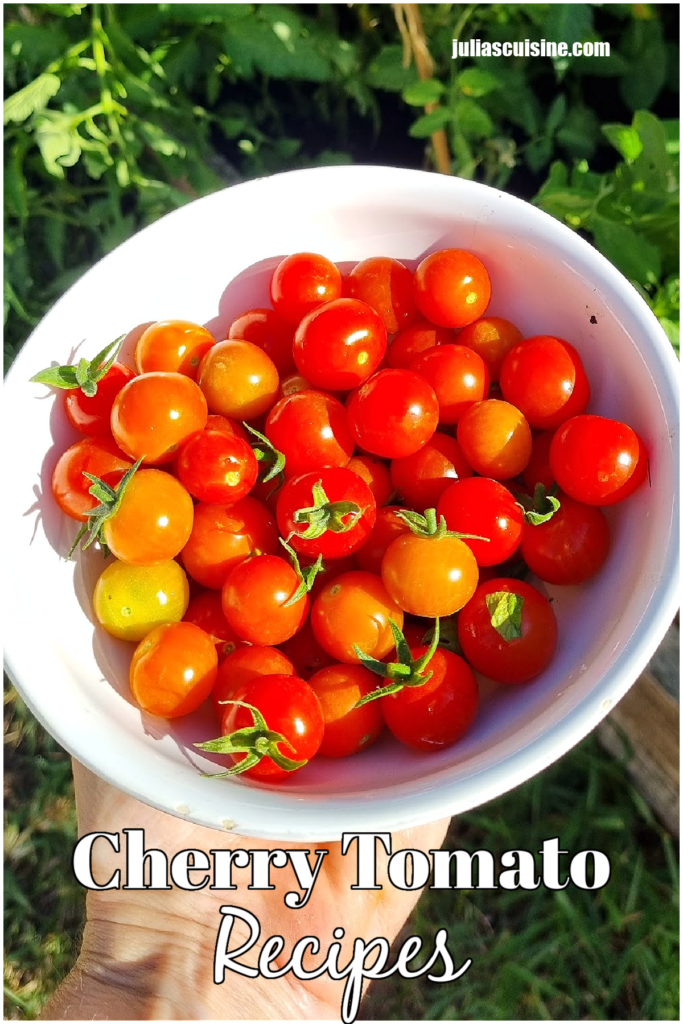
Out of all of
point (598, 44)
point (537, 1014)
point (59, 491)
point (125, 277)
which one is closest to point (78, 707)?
point (59, 491)

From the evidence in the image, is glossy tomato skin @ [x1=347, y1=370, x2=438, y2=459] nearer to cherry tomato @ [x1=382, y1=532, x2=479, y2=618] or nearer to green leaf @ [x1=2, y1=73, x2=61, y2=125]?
cherry tomato @ [x1=382, y1=532, x2=479, y2=618]

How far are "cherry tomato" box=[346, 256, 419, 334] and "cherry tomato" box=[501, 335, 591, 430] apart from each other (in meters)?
0.17

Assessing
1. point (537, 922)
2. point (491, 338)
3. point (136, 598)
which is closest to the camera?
point (136, 598)

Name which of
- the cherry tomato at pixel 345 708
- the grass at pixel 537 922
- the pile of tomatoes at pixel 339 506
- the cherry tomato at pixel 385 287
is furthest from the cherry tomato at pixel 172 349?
the grass at pixel 537 922

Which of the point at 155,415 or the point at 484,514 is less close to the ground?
the point at 155,415

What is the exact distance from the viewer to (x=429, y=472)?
1.16 metres

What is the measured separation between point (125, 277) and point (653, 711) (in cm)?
132

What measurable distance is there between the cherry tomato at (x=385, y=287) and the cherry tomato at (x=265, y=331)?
0.11m

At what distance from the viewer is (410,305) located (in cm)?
127

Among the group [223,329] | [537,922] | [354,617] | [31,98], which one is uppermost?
[31,98]

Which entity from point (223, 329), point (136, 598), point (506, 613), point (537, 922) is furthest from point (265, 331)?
point (537, 922)

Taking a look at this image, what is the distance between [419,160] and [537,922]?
1733 mm

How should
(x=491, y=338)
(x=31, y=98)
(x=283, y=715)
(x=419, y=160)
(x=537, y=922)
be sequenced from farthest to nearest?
(x=419, y=160) → (x=537, y=922) → (x=31, y=98) → (x=491, y=338) → (x=283, y=715)

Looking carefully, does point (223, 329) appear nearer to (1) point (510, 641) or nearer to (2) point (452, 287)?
(2) point (452, 287)
